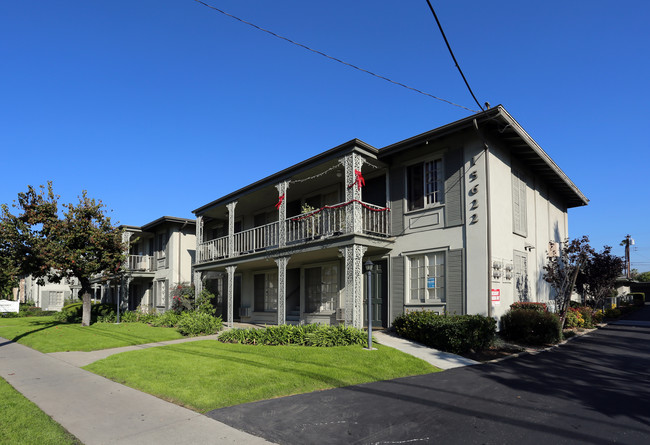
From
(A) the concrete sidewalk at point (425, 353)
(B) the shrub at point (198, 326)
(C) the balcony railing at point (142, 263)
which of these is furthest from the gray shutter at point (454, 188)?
(C) the balcony railing at point (142, 263)

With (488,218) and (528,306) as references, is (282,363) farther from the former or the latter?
(528,306)

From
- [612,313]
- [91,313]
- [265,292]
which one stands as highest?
[265,292]

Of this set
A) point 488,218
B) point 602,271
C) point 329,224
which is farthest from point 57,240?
point 602,271

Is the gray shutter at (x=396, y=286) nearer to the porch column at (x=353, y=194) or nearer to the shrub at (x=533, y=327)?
the porch column at (x=353, y=194)

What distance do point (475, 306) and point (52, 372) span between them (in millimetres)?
10881

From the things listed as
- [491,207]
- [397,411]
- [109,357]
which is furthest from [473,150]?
[109,357]

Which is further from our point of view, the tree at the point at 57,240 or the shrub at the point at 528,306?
the tree at the point at 57,240

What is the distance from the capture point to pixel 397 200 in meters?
15.0

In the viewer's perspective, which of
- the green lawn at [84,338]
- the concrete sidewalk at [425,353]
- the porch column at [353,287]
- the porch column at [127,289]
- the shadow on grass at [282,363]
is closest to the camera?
the shadow on grass at [282,363]

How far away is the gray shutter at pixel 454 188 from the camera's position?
13.2 meters

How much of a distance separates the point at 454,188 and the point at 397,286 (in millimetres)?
3687

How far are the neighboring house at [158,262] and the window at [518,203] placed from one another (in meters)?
18.7

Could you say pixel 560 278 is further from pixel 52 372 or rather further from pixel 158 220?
pixel 158 220

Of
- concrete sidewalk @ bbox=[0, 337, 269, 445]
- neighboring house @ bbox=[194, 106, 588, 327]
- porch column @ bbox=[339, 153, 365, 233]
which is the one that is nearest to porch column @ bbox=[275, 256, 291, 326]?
neighboring house @ bbox=[194, 106, 588, 327]
